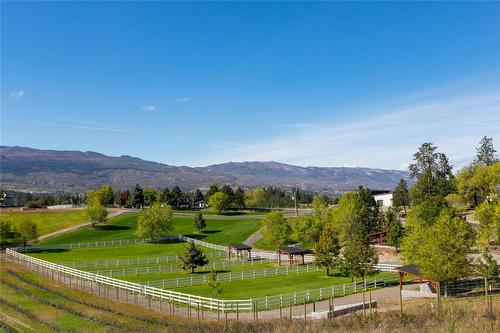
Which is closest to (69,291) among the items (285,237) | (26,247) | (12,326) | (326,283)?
(12,326)

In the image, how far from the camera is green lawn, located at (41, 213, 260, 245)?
102 metres

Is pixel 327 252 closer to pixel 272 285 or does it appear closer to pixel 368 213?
pixel 272 285

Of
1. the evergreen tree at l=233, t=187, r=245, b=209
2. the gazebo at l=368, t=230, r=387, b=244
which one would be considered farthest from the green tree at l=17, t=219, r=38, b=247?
the gazebo at l=368, t=230, r=387, b=244

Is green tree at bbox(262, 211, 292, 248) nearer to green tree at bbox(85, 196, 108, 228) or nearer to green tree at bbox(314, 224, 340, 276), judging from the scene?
green tree at bbox(314, 224, 340, 276)

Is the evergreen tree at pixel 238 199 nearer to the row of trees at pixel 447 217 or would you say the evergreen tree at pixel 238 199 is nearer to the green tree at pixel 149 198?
the green tree at pixel 149 198

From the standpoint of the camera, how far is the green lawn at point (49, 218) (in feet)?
368

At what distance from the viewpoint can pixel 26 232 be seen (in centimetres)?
9369

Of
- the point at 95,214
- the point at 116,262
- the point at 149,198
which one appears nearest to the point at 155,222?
the point at 95,214

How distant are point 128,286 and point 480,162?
4286 inches

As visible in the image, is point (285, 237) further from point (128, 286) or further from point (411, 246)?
point (128, 286)

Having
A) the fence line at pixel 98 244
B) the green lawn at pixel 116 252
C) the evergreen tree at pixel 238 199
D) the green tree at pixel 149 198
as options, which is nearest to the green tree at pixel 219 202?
the evergreen tree at pixel 238 199

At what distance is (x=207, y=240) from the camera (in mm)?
101000

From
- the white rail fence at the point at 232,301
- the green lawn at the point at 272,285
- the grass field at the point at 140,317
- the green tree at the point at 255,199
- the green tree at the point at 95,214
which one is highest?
the green tree at the point at 255,199

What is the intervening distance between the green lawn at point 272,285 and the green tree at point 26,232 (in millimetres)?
54245
